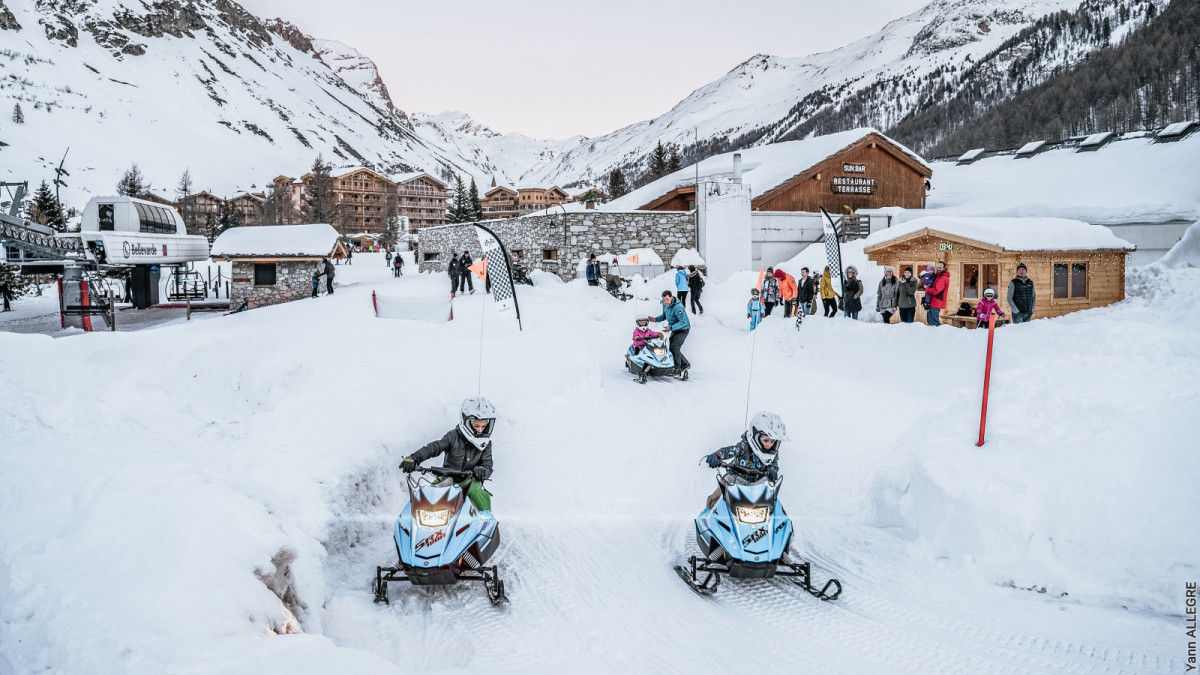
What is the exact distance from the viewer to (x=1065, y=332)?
1089 centimetres

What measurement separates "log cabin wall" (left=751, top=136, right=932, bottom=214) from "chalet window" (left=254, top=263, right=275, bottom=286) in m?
18.6

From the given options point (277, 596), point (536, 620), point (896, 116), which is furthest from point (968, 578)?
point (896, 116)

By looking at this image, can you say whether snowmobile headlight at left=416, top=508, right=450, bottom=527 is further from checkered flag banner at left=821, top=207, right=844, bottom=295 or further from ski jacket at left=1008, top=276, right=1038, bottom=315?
checkered flag banner at left=821, top=207, right=844, bottom=295

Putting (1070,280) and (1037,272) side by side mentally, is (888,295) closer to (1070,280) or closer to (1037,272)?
(1037,272)

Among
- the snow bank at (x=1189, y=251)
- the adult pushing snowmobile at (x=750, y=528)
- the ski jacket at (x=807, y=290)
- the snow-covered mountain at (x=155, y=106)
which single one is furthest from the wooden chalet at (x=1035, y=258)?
the snow-covered mountain at (x=155, y=106)

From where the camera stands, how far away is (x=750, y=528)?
5922 mm

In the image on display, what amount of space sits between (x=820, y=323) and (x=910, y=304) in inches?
79.1

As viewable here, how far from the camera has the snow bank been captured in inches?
649

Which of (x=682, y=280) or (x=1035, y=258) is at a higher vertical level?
(x=1035, y=258)

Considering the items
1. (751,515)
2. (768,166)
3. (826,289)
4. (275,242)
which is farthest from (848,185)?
(751,515)

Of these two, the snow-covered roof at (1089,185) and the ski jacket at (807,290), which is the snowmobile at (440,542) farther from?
the snow-covered roof at (1089,185)

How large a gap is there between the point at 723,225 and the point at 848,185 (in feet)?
24.6

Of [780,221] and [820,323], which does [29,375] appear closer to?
[820,323]

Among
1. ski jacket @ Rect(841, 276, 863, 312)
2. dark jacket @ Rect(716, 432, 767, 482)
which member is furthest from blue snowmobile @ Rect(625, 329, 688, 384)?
dark jacket @ Rect(716, 432, 767, 482)
